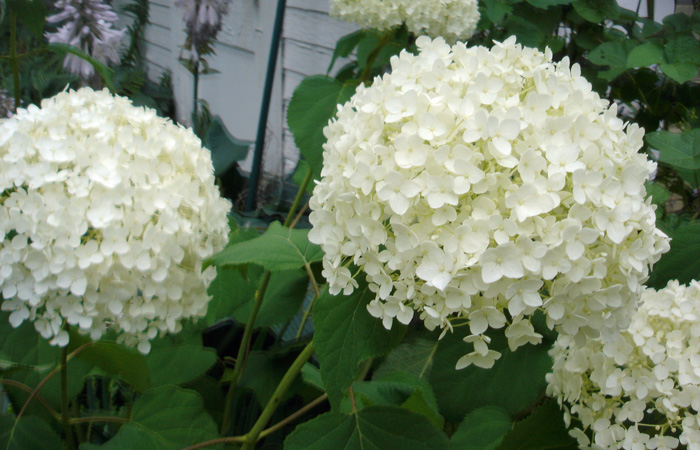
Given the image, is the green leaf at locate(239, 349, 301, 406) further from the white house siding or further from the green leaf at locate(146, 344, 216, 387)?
the white house siding

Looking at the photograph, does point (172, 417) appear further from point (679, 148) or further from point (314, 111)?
point (679, 148)

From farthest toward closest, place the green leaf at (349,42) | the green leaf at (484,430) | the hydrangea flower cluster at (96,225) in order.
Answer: the green leaf at (349,42)
the green leaf at (484,430)
the hydrangea flower cluster at (96,225)

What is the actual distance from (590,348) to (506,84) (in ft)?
1.12

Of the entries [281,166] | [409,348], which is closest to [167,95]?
[281,166]

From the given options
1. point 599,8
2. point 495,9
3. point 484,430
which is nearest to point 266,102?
point 495,9

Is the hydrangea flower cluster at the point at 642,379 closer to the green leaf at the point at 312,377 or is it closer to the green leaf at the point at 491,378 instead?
the green leaf at the point at 491,378

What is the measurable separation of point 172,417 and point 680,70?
4.05 feet

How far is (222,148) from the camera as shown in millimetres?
2332

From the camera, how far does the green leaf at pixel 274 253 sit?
0.71 metres

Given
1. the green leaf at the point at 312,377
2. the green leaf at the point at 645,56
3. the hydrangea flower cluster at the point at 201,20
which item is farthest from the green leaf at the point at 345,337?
the hydrangea flower cluster at the point at 201,20

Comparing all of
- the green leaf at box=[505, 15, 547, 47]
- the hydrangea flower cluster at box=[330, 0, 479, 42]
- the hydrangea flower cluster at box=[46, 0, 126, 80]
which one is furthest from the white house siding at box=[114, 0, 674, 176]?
the hydrangea flower cluster at box=[330, 0, 479, 42]

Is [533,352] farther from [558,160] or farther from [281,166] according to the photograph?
[281,166]

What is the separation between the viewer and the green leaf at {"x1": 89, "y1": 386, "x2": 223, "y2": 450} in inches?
31.6

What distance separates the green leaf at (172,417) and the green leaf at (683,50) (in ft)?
4.02
